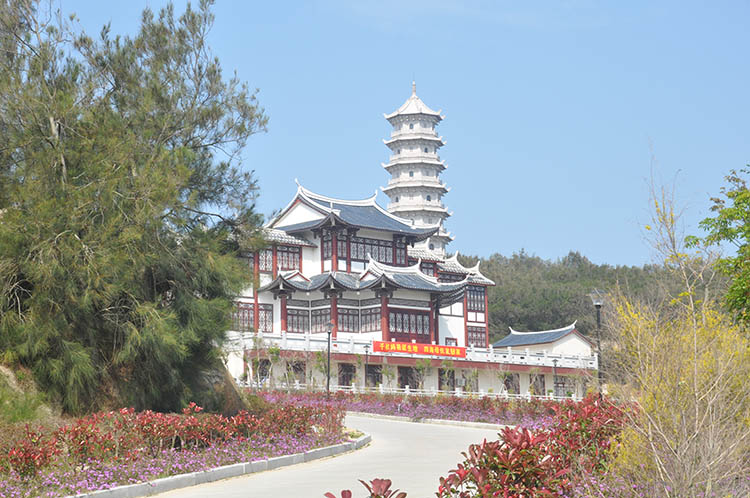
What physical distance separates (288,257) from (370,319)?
5.47 m

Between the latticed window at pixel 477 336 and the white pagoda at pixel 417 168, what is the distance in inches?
393

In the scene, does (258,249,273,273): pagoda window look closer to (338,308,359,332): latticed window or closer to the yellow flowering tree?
(338,308,359,332): latticed window

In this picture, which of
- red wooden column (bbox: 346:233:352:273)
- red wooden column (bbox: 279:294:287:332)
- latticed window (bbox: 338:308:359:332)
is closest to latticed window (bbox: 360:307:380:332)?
latticed window (bbox: 338:308:359:332)

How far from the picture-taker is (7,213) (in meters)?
12.9

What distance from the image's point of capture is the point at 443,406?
26188mm

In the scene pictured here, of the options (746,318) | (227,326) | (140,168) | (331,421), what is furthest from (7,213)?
(746,318)

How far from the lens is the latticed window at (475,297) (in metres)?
51.2

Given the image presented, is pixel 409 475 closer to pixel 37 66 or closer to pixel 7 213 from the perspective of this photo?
pixel 7 213

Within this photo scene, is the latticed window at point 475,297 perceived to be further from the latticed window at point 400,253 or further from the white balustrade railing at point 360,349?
the white balustrade railing at point 360,349

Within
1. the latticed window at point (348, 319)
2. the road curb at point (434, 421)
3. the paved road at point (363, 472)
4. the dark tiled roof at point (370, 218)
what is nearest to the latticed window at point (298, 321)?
the latticed window at point (348, 319)

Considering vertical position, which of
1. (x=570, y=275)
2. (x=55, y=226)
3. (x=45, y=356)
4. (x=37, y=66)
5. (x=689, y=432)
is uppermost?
(x=570, y=275)

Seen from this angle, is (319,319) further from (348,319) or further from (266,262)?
(266,262)

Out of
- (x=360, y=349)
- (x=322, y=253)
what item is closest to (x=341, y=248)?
(x=322, y=253)

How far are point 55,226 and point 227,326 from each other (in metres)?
3.57
